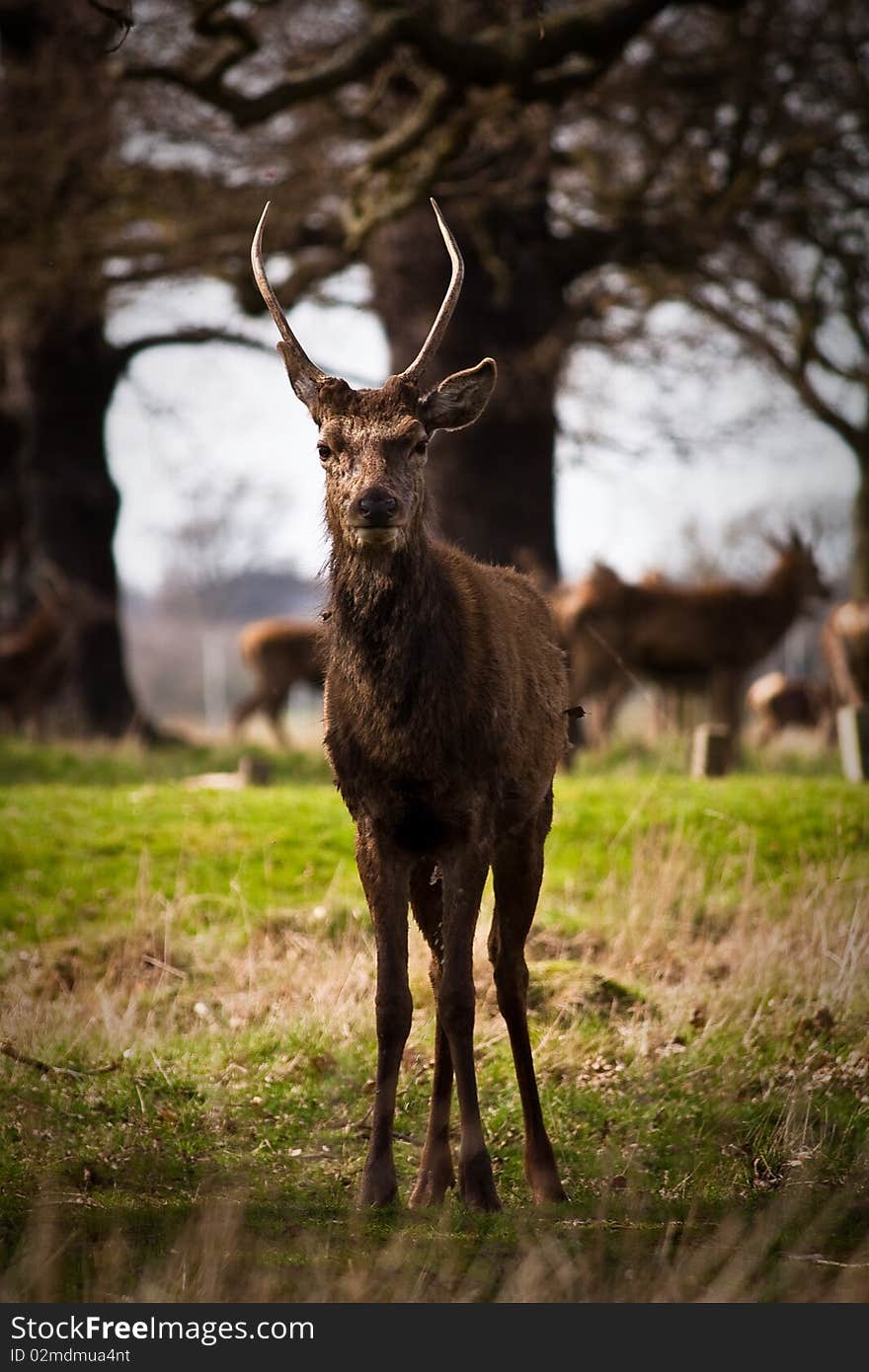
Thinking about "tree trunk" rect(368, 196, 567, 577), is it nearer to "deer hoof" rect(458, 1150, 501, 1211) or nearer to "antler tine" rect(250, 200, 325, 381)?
"antler tine" rect(250, 200, 325, 381)

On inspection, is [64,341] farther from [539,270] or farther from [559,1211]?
[559,1211]

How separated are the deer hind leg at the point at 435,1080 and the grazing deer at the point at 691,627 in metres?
10.9

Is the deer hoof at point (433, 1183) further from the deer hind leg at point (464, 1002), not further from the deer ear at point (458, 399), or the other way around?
the deer ear at point (458, 399)

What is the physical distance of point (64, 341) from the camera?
21.6 metres

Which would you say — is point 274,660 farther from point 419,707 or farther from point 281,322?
point 419,707

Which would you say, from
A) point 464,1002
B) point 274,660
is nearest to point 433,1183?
point 464,1002

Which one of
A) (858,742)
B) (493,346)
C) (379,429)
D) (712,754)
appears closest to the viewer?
(379,429)

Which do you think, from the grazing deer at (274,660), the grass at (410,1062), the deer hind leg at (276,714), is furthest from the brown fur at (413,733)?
the grazing deer at (274,660)

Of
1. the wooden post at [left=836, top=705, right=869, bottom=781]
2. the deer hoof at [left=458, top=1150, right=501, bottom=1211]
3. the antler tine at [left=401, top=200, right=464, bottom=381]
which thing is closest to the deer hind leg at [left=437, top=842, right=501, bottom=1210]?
the deer hoof at [left=458, top=1150, right=501, bottom=1211]

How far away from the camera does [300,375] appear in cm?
579

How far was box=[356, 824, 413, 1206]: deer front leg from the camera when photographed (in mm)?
5496

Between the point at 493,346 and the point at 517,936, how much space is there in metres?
11.8

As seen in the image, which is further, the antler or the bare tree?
the bare tree

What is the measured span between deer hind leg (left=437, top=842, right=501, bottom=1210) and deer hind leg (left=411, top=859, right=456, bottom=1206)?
11 cm
